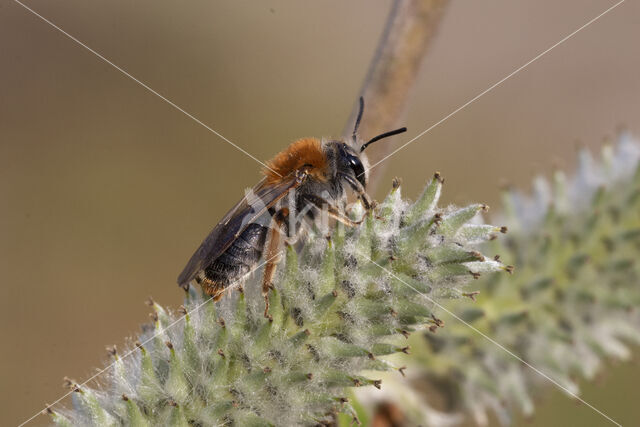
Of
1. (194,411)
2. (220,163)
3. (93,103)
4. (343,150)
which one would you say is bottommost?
(194,411)

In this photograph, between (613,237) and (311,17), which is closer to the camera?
(613,237)

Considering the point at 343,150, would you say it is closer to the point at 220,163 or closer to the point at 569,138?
the point at 220,163

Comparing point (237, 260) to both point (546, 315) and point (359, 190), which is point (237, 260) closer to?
point (359, 190)

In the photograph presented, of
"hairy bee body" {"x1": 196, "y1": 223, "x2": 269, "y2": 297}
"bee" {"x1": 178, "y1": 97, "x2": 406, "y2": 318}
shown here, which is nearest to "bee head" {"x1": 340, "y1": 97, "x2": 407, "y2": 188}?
"bee" {"x1": 178, "y1": 97, "x2": 406, "y2": 318}

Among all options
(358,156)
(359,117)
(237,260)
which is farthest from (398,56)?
(237,260)

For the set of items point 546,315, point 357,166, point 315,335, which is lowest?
point 315,335

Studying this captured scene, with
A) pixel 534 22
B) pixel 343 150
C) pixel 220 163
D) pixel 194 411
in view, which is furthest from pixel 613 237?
pixel 534 22

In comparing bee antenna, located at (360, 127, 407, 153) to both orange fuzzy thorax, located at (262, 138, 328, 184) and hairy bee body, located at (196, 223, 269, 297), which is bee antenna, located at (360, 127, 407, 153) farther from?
hairy bee body, located at (196, 223, 269, 297)
